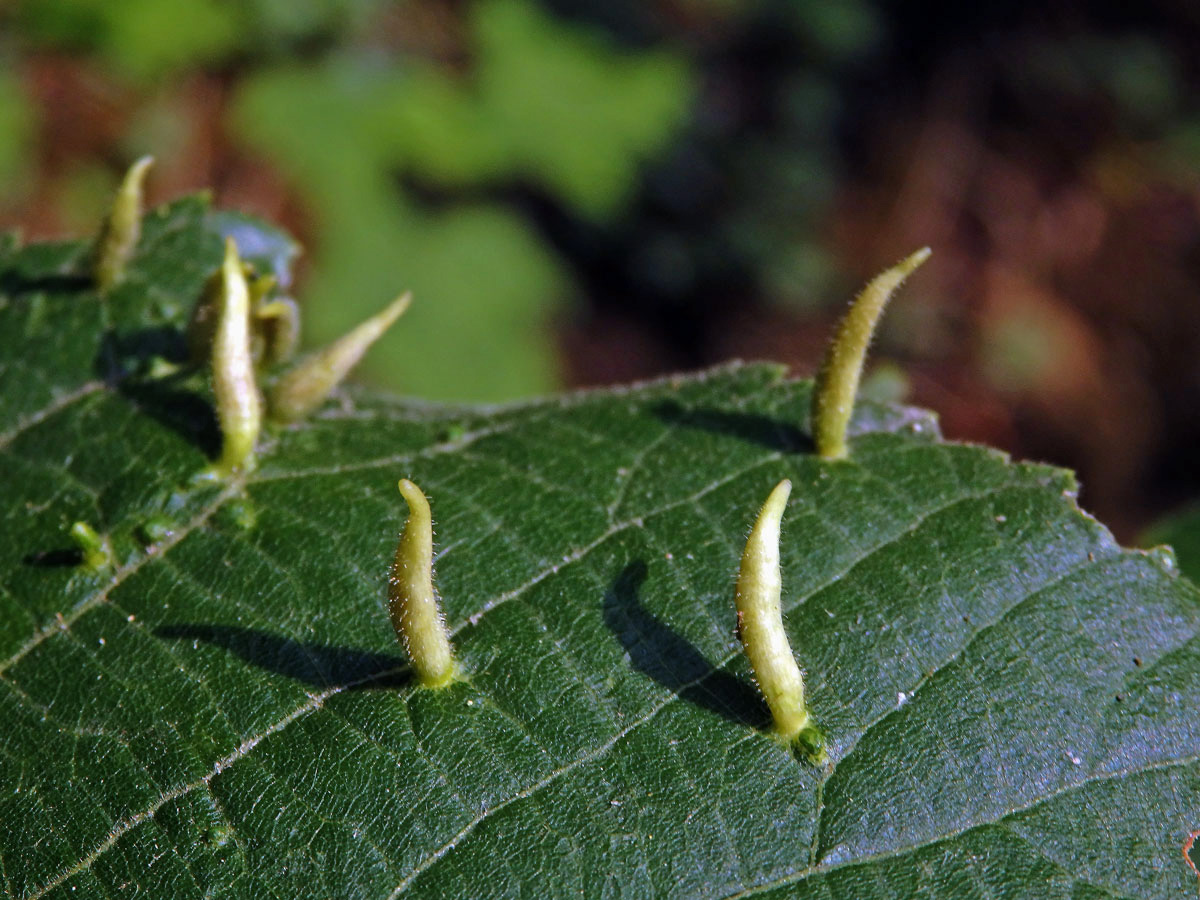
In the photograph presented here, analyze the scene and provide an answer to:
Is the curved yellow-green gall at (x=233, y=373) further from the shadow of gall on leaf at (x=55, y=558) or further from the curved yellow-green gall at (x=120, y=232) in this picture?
the curved yellow-green gall at (x=120, y=232)

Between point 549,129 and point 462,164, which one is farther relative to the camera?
point 549,129

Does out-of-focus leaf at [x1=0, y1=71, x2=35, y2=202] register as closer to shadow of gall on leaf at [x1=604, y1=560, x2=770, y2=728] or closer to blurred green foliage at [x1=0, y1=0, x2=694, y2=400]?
blurred green foliage at [x1=0, y1=0, x2=694, y2=400]

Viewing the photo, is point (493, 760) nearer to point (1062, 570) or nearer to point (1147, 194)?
point (1062, 570)

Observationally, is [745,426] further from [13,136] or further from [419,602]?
[13,136]

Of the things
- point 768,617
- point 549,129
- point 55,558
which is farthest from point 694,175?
point 768,617

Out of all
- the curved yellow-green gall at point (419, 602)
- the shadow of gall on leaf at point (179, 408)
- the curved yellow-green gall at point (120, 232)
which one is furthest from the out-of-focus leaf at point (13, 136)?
the curved yellow-green gall at point (419, 602)
